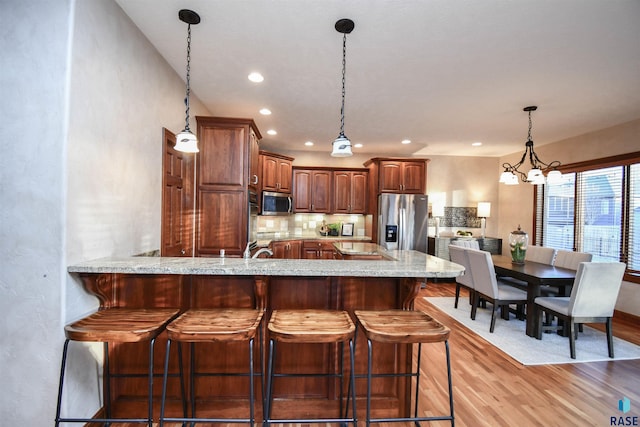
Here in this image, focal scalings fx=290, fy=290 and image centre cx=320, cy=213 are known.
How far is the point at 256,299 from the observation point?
1755 mm

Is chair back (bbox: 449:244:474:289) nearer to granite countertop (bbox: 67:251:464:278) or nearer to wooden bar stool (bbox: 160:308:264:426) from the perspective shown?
granite countertop (bbox: 67:251:464:278)

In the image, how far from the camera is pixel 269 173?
5.00 m

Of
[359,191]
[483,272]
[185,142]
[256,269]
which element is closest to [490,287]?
[483,272]

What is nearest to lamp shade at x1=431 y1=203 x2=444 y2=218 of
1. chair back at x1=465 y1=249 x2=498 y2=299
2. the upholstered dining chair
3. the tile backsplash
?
the tile backsplash

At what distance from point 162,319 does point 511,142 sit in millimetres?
5738

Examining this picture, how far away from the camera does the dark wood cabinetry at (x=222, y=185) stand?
341cm

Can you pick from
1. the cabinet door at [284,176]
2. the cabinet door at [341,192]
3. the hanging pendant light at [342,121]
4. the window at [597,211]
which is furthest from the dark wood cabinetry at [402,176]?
the hanging pendant light at [342,121]

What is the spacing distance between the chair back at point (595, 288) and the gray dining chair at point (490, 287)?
1.86 ft

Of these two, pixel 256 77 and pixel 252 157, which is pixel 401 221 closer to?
pixel 252 157

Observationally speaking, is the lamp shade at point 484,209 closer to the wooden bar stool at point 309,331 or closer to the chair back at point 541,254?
the chair back at point 541,254

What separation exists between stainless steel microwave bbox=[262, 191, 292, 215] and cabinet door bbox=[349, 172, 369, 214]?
4.31ft

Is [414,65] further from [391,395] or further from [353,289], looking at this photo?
[391,395]

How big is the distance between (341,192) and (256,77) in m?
3.29

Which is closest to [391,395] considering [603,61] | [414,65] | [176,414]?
[176,414]
